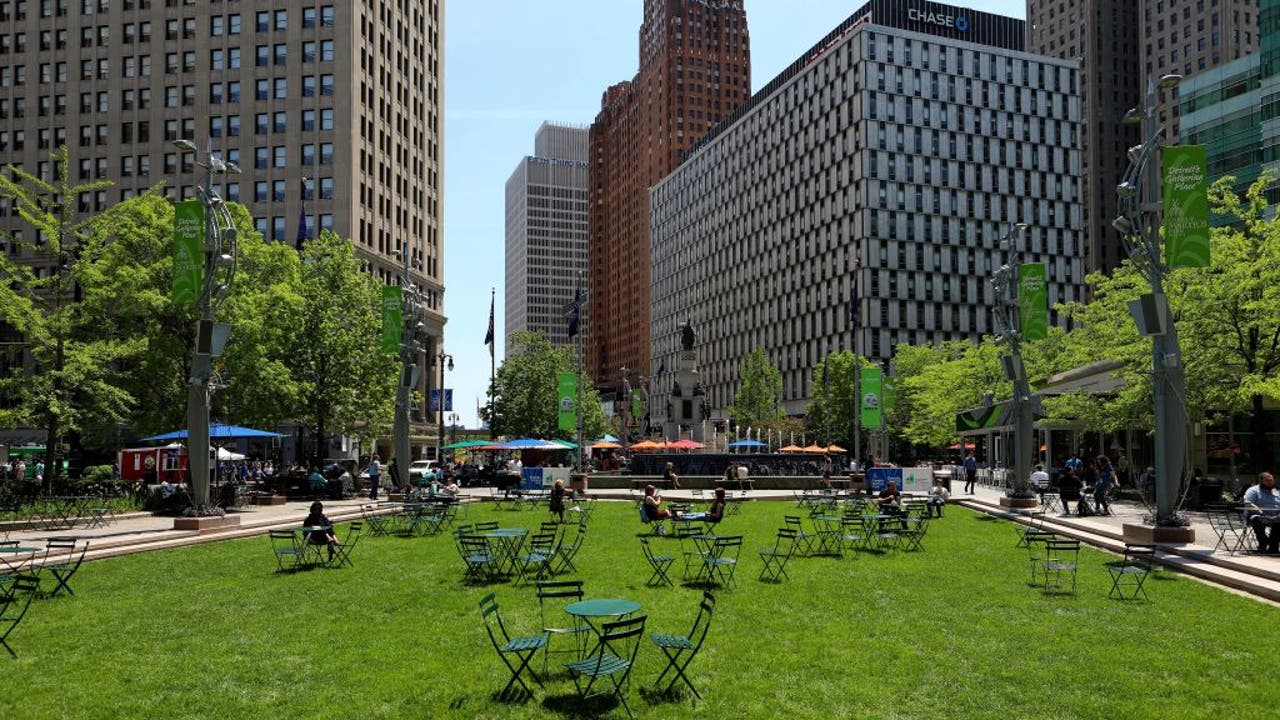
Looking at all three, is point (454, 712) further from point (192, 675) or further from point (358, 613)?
point (358, 613)

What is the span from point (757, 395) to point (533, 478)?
64.8 metres

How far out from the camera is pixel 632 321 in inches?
7574

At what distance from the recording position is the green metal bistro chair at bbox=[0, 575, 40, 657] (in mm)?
10997

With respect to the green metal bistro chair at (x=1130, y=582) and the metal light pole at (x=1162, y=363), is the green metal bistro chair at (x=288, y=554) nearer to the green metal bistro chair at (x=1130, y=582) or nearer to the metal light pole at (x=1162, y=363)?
the green metal bistro chair at (x=1130, y=582)

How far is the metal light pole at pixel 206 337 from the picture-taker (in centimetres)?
2384

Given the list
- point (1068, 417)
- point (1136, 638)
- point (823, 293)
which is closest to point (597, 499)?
point (1068, 417)

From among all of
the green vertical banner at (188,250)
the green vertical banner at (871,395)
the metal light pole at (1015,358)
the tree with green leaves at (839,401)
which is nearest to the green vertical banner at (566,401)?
the green vertical banner at (871,395)

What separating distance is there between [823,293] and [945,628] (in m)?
101

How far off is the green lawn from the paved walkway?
3.29 feet

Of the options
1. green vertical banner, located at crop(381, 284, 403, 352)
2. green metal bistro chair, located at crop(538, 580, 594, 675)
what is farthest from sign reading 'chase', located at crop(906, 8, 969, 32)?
green metal bistro chair, located at crop(538, 580, 594, 675)

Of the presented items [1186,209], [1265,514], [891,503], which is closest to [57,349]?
[891,503]

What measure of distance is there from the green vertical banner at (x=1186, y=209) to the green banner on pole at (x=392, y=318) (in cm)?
2570

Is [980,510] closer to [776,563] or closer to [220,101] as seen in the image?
[776,563]

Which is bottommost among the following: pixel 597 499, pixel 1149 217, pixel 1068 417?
pixel 597 499
